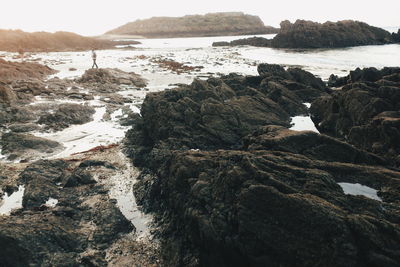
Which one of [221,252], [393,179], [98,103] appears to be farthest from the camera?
[98,103]

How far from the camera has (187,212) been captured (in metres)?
8.84

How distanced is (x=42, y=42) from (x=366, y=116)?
125 m

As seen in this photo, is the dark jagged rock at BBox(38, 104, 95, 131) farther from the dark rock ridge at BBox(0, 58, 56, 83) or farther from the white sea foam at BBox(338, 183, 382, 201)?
the white sea foam at BBox(338, 183, 382, 201)

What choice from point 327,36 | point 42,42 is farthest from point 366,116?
point 42,42

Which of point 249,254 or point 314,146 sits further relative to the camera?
point 314,146

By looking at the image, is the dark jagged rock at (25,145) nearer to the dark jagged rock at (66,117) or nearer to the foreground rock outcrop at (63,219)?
the foreground rock outcrop at (63,219)

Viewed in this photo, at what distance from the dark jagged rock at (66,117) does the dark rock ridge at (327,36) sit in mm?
86290

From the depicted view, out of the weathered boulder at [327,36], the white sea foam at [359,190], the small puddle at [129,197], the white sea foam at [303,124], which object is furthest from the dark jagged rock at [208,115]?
the weathered boulder at [327,36]

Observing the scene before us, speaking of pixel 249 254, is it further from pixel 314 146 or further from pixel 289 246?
pixel 314 146

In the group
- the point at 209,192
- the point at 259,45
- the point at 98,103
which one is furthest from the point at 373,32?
the point at 209,192

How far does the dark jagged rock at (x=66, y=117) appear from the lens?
22.4 m

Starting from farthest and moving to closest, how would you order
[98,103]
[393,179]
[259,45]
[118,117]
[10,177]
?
[259,45] < [98,103] < [118,117] < [10,177] < [393,179]

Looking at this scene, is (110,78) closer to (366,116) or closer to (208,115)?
(208,115)

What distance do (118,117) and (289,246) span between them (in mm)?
21141
